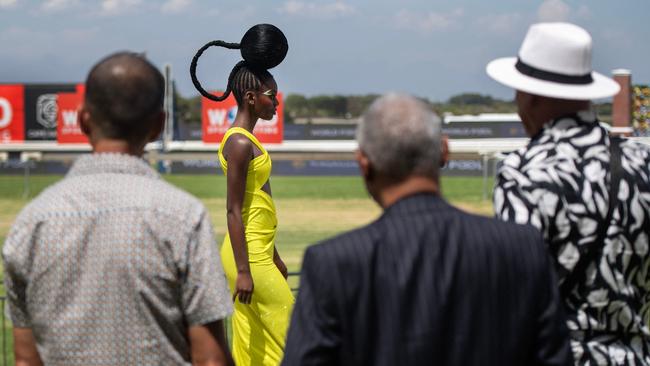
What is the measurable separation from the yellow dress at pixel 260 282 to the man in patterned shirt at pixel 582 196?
243cm

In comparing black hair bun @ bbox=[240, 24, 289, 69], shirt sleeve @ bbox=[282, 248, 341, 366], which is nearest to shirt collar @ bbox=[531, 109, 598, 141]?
shirt sleeve @ bbox=[282, 248, 341, 366]

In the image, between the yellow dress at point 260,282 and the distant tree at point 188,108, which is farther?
the distant tree at point 188,108

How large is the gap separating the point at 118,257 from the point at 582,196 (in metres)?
1.47

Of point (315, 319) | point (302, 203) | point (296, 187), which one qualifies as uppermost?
point (315, 319)

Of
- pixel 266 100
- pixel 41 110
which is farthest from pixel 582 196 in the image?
pixel 41 110

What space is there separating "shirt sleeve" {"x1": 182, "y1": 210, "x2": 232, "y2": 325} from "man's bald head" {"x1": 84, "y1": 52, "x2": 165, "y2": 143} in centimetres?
34

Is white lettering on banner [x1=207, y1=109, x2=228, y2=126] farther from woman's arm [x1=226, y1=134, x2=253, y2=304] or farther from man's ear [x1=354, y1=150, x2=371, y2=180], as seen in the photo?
man's ear [x1=354, y1=150, x2=371, y2=180]

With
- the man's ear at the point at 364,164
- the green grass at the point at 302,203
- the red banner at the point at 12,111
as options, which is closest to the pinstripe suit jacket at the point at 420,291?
the man's ear at the point at 364,164

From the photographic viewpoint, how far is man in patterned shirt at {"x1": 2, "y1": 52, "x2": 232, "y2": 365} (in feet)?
9.48

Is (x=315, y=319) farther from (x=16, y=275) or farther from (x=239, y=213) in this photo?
(x=239, y=213)

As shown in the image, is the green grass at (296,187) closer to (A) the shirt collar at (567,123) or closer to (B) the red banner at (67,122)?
(B) the red banner at (67,122)

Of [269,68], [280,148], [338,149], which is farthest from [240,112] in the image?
[280,148]

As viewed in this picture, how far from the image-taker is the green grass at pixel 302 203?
19525mm

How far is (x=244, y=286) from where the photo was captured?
5.58 metres
